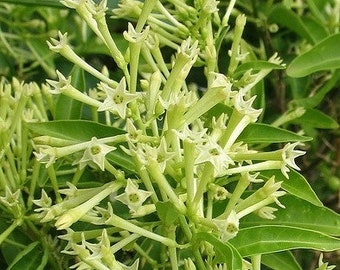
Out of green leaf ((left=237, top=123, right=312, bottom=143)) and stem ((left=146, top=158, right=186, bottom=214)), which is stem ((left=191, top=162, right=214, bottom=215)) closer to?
stem ((left=146, top=158, right=186, bottom=214))

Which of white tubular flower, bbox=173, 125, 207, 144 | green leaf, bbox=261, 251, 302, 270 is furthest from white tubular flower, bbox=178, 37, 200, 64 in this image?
green leaf, bbox=261, 251, 302, 270

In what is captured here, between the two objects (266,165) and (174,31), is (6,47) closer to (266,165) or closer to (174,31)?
(174,31)

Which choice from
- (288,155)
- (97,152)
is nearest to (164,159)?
(97,152)

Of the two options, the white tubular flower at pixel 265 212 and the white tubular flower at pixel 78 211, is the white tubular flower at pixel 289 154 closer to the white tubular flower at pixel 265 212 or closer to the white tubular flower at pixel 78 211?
the white tubular flower at pixel 265 212

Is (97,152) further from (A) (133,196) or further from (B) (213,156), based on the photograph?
(B) (213,156)

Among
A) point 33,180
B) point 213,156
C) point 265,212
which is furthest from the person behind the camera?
point 33,180

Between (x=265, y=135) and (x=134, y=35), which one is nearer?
(x=134, y=35)
